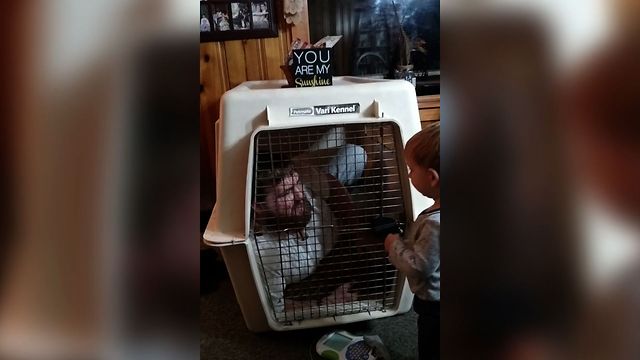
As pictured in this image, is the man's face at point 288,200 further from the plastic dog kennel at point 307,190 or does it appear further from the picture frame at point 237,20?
the picture frame at point 237,20

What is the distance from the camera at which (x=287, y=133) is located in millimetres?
697

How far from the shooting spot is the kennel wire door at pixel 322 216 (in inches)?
23.4

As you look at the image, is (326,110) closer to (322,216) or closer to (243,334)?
(322,216)

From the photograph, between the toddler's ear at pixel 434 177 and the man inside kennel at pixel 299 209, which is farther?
the man inside kennel at pixel 299 209

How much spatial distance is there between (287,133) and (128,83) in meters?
0.46

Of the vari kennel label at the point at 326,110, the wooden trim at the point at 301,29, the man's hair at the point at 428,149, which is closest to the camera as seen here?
the man's hair at the point at 428,149

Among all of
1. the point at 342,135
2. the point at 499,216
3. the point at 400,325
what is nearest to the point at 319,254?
the point at 342,135

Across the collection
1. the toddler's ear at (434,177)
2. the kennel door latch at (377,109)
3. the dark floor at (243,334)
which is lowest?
the dark floor at (243,334)

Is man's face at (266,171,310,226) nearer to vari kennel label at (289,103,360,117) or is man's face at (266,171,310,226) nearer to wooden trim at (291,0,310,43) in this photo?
vari kennel label at (289,103,360,117)

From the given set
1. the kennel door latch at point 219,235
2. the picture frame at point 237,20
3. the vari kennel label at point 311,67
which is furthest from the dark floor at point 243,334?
the vari kennel label at point 311,67

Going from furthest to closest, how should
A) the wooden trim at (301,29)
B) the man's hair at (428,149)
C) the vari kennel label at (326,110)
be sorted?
the vari kennel label at (326,110) < the wooden trim at (301,29) < the man's hair at (428,149)

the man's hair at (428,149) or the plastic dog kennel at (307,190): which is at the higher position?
the man's hair at (428,149)

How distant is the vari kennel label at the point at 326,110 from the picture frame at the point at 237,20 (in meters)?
0.18

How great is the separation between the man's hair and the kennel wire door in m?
0.23
